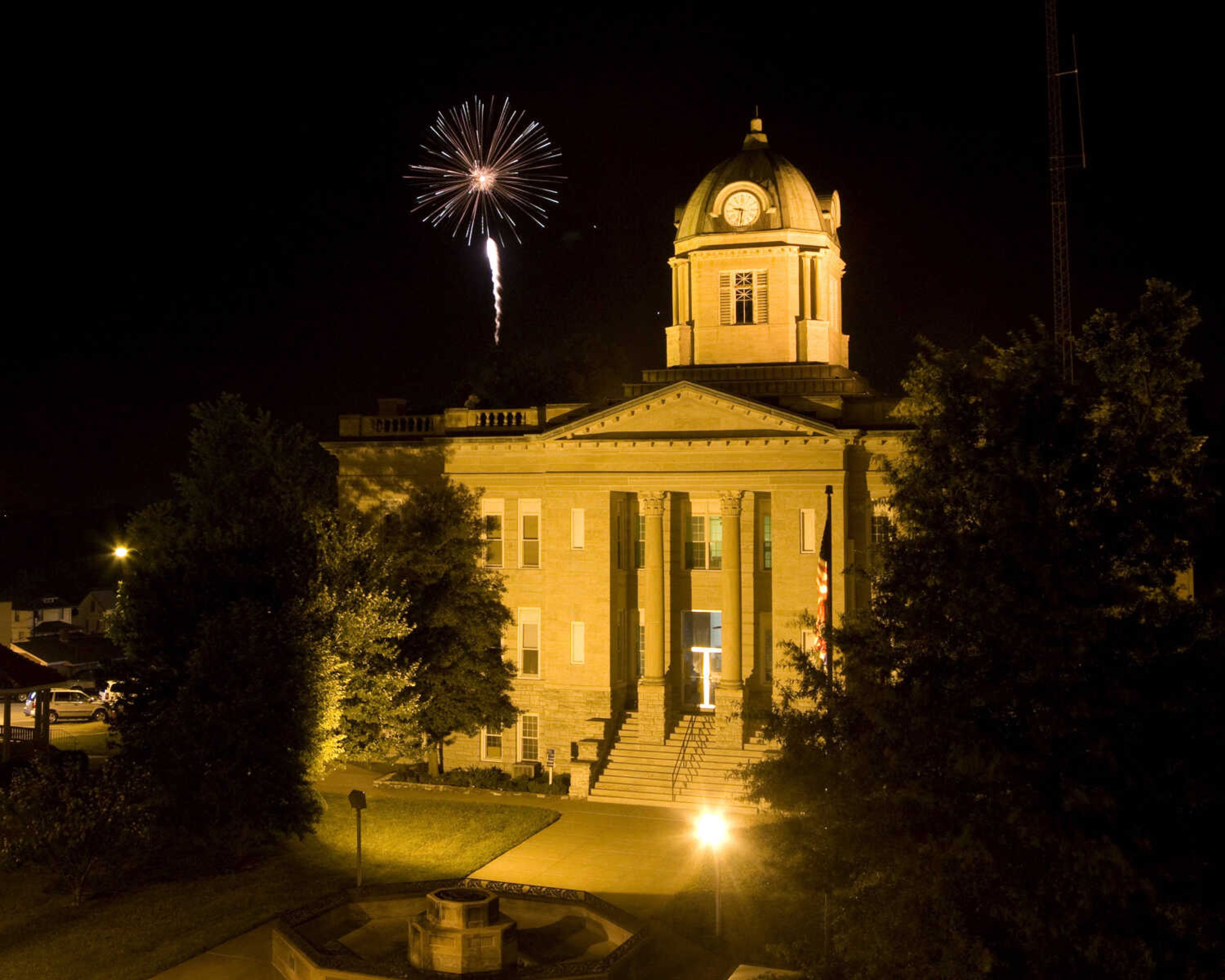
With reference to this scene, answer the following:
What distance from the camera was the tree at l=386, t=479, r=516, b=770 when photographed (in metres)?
37.1

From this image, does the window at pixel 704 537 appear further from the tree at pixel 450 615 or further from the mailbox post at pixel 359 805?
the mailbox post at pixel 359 805

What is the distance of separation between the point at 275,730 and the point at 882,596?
648 inches

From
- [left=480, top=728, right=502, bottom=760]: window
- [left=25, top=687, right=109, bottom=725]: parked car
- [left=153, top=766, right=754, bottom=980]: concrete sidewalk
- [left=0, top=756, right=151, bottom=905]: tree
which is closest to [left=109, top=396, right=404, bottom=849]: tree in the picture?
[left=0, top=756, right=151, bottom=905]: tree

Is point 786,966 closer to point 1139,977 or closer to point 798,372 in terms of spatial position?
point 1139,977

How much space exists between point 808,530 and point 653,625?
5.39 meters

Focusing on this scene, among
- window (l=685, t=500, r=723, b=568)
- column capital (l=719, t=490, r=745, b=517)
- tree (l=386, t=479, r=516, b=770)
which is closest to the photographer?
column capital (l=719, t=490, r=745, b=517)

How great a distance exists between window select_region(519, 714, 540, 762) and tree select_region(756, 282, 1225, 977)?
862 inches

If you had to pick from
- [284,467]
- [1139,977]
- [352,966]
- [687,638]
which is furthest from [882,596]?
[284,467]

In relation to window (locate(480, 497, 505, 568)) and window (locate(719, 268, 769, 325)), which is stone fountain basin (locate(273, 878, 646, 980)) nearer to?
window (locate(480, 497, 505, 568))

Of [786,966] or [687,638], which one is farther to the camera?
[687,638]

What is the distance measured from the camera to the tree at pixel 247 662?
2811cm

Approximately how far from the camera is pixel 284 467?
45656 millimetres

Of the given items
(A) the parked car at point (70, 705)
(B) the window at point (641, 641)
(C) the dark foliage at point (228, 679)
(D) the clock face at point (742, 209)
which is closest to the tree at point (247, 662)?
(C) the dark foliage at point (228, 679)

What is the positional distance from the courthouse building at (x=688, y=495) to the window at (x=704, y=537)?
54 millimetres
